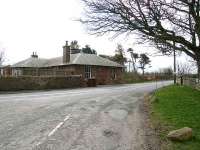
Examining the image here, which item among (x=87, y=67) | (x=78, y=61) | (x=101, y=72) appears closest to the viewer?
(x=78, y=61)

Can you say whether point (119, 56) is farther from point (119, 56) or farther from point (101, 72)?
point (101, 72)

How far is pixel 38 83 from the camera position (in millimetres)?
38562

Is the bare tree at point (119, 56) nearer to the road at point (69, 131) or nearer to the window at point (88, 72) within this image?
the window at point (88, 72)

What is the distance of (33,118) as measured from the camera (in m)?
13.9

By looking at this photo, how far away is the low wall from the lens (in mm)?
34812

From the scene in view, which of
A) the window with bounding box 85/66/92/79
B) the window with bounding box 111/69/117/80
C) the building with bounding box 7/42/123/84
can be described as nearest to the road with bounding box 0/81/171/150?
the building with bounding box 7/42/123/84

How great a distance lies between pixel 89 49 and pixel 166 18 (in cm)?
7895

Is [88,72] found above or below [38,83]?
above

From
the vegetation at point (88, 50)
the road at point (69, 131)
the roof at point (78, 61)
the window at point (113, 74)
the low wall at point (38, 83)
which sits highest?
the vegetation at point (88, 50)

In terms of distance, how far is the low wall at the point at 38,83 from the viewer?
114 ft

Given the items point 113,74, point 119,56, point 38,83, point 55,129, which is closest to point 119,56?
point 119,56

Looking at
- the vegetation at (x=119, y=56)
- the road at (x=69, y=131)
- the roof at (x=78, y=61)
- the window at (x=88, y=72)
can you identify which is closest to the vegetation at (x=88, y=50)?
the vegetation at (x=119, y=56)

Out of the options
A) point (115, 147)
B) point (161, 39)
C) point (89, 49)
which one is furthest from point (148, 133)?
point (89, 49)

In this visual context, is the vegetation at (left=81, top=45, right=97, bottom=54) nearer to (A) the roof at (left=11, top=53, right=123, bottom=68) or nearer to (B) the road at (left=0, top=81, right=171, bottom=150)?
(A) the roof at (left=11, top=53, right=123, bottom=68)
